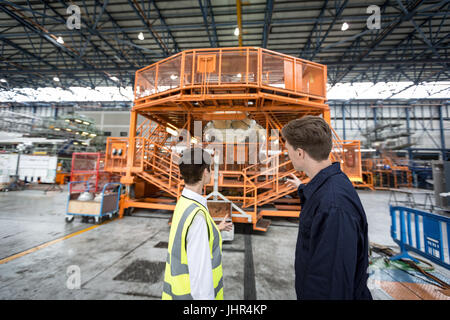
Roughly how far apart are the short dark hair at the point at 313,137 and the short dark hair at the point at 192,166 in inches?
32.8

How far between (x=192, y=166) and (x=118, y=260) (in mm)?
3765

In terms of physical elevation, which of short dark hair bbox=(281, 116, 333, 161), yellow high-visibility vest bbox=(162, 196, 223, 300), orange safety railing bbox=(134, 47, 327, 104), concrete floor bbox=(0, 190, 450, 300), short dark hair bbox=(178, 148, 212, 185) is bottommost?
concrete floor bbox=(0, 190, 450, 300)

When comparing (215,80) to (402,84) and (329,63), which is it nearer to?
(329,63)

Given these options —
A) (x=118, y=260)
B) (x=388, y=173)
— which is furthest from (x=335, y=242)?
(x=388, y=173)

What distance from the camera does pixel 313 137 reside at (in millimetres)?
1262

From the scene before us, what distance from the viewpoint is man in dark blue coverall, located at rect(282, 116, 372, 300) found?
0.98 metres

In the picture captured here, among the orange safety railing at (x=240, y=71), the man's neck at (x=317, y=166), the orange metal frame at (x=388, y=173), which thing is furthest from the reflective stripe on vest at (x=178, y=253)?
the orange metal frame at (x=388, y=173)

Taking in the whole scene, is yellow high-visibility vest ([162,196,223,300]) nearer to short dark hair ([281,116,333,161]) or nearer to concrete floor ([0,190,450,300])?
short dark hair ([281,116,333,161])

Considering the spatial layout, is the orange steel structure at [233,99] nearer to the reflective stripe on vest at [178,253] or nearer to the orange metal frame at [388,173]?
the reflective stripe on vest at [178,253]

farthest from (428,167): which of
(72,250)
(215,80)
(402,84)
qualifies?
(72,250)

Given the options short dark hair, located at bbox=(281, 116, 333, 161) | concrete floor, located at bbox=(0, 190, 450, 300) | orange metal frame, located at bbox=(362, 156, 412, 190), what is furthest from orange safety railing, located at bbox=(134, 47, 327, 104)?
orange metal frame, located at bbox=(362, 156, 412, 190)

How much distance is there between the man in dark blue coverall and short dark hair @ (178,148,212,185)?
81 centimetres

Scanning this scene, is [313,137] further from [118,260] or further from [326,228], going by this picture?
[118,260]

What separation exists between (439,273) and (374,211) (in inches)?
248
